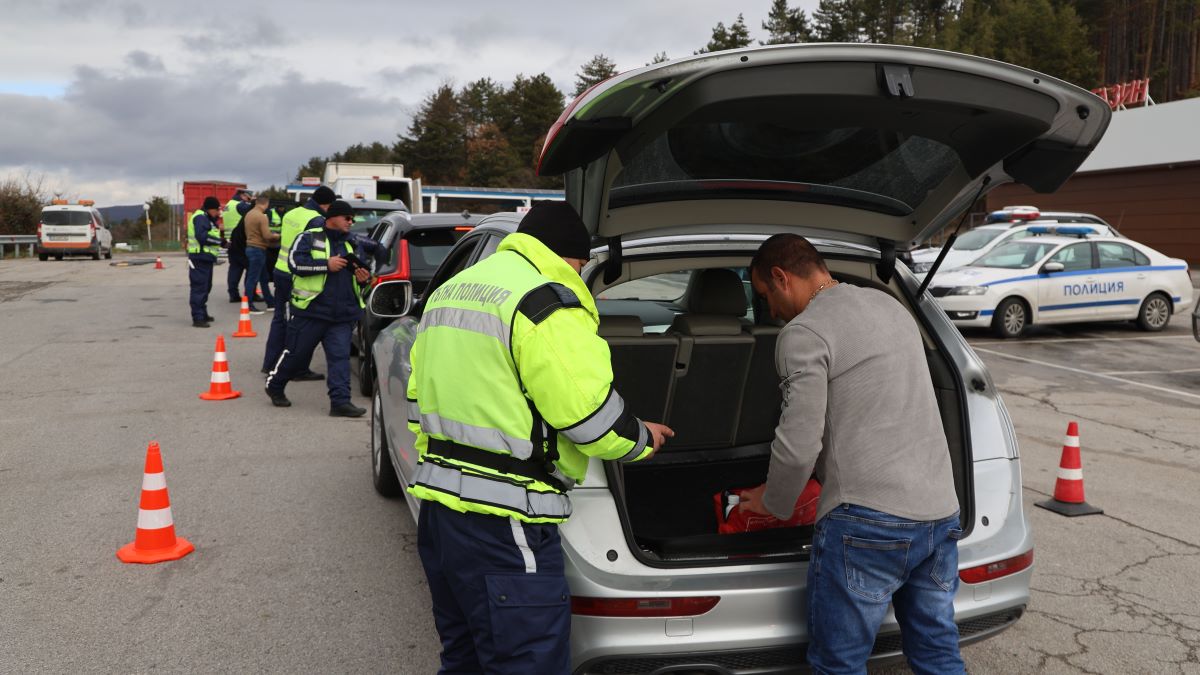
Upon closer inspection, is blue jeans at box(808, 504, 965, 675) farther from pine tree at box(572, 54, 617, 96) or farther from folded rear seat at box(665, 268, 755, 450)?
pine tree at box(572, 54, 617, 96)

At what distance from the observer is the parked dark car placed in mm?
8219

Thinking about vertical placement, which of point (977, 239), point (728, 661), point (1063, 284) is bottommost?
point (728, 661)

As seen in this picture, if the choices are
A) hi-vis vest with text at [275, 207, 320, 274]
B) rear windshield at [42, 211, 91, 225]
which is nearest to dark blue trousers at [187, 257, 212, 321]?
hi-vis vest with text at [275, 207, 320, 274]

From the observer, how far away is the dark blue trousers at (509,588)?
2.46 metres

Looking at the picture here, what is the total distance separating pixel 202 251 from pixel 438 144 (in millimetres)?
63241

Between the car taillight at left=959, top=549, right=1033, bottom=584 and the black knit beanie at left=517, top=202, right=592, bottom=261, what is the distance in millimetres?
1590

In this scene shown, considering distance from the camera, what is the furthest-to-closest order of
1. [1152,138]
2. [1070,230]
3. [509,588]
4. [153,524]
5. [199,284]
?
[1152,138] < [1070,230] < [199,284] < [153,524] < [509,588]

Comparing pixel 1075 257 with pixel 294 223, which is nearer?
pixel 294 223

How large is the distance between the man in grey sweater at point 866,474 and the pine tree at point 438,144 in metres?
72.8

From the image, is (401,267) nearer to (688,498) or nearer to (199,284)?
(688,498)

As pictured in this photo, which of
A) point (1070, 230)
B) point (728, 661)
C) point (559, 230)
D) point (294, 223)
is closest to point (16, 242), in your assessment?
point (294, 223)

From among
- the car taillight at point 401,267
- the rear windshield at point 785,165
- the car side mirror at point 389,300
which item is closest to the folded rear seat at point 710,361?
the rear windshield at point 785,165

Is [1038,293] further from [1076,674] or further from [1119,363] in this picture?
[1076,674]

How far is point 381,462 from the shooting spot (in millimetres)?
5402
